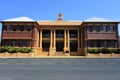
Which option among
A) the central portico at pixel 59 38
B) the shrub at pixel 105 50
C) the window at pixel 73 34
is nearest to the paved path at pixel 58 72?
the shrub at pixel 105 50

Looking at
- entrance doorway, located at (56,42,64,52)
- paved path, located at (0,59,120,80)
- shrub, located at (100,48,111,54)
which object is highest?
entrance doorway, located at (56,42,64,52)

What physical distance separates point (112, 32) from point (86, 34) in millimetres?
6078

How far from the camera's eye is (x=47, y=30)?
48719mm

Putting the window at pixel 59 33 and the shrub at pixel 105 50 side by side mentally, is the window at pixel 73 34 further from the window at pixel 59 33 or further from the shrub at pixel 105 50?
the shrub at pixel 105 50

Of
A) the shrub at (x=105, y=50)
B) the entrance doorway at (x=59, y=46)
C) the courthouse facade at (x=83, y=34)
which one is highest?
the courthouse facade at (x=83, y=34)

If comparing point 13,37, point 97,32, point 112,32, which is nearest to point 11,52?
point 13,37

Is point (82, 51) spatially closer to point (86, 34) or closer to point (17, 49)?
point (86, 34)

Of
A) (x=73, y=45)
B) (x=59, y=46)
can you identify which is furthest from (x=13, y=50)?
(x=73, y=45)

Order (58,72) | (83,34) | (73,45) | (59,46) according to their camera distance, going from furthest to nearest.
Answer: (59,46)
(73,45)
(83,34)
(58,72)

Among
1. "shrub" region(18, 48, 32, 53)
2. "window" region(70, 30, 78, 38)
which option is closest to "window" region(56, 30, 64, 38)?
"window" region(70, 30, 78, 38)

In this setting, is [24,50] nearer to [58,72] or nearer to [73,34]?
[73,34]

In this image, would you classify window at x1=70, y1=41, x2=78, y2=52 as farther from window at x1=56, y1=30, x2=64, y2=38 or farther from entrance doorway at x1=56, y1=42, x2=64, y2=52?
window at x1=56, y1=30, x2=64, y2=38

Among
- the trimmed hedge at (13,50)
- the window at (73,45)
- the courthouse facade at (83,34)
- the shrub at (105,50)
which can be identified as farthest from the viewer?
the window at (73,45)

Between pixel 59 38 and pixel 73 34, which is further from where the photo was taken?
pixel 73 34
